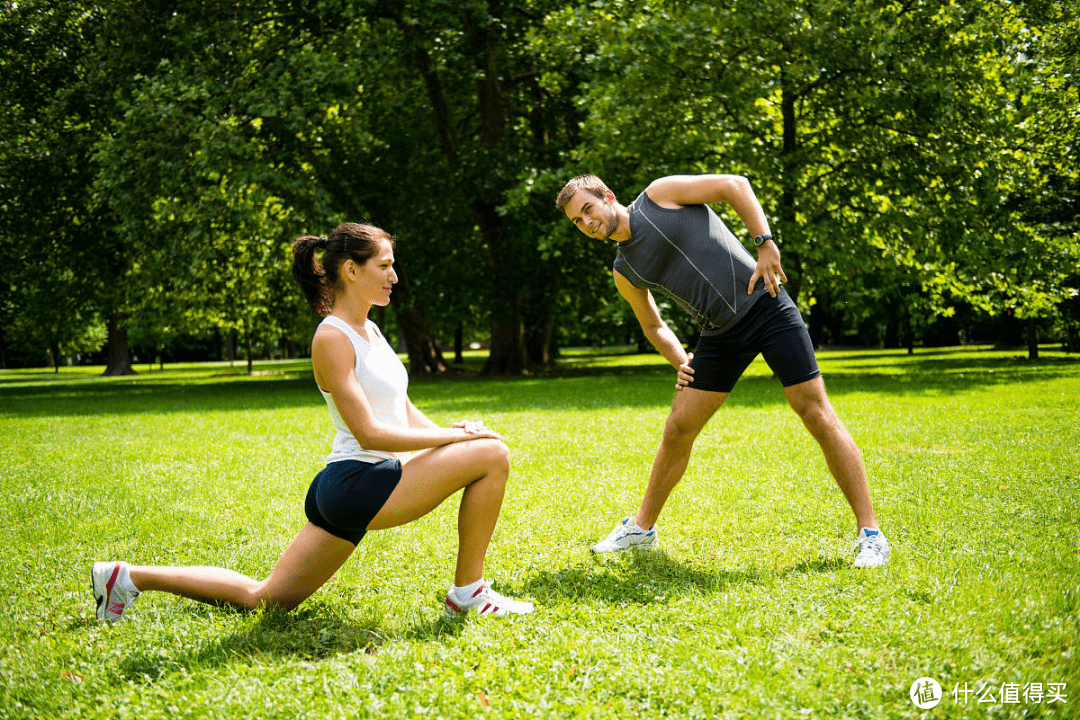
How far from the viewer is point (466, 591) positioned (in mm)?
3629

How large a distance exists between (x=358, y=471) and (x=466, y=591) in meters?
0.74

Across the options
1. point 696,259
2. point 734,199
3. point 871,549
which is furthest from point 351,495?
point 871,549

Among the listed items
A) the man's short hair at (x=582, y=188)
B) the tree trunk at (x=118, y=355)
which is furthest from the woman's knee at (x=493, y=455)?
the tree trunk at (x=118, y=355)

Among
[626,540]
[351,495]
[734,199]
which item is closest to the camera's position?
[351,495]

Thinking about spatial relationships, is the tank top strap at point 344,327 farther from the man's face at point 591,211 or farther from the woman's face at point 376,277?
the man's face at point 591,211

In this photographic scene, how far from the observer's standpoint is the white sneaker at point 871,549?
4.15 meters

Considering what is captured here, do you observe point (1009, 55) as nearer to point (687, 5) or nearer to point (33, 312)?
point (687, 5)

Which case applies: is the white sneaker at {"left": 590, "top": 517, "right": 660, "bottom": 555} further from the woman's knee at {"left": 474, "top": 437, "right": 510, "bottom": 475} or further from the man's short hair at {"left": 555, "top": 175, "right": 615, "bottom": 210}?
the man's short hair at {"left": 555, "top": 175, "right": 615, "bottom": 210}

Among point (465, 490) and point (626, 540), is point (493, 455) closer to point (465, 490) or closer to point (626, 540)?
point (465, 490)

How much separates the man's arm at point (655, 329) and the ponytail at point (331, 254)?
165 centimetres

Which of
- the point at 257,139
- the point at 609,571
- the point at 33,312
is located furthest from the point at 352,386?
the point at 33,312

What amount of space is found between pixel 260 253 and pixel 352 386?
856 inches

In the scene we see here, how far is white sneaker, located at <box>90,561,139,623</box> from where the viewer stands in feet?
11.8

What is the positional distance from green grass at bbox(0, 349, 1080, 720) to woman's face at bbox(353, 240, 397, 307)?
1469mm
